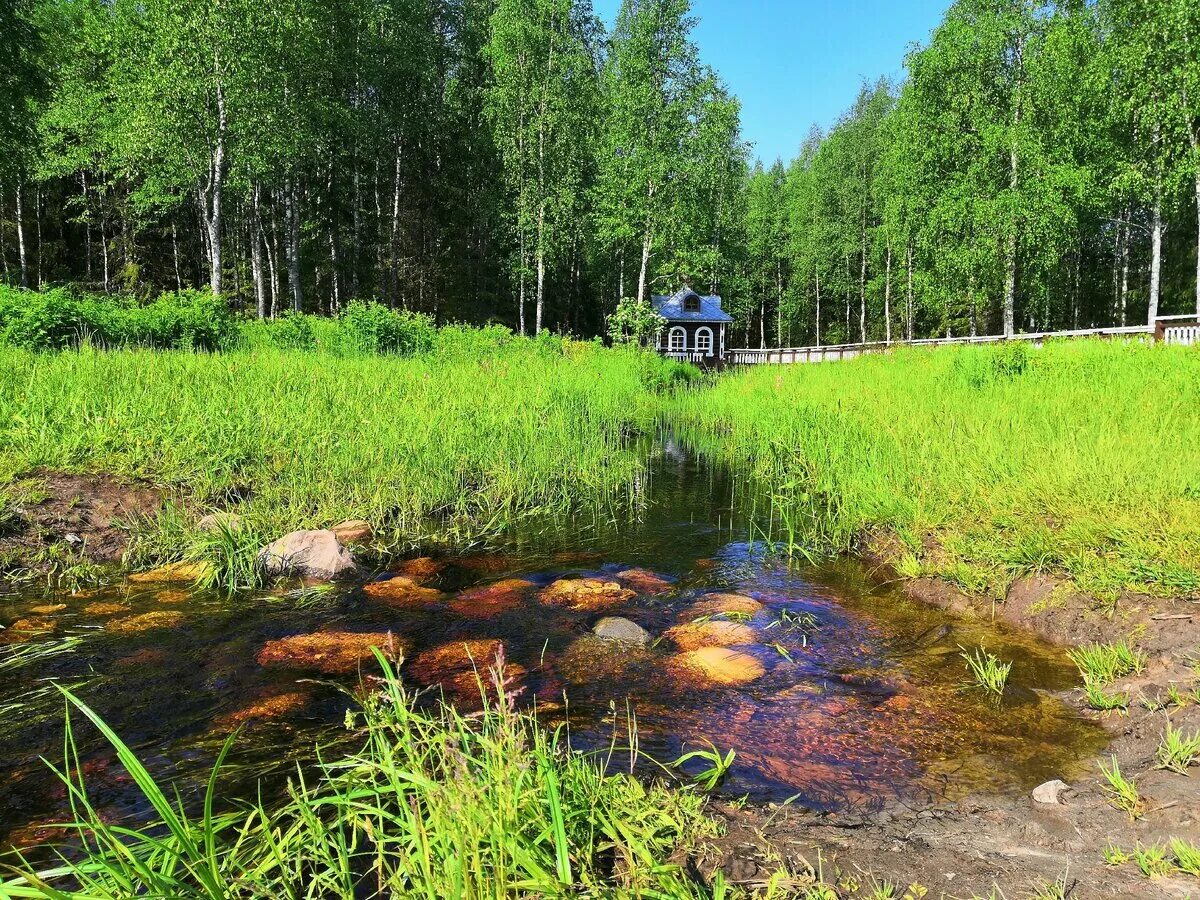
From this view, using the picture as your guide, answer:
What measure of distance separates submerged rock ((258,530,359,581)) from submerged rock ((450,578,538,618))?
1138 millimetres

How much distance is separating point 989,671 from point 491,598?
3.46 meters

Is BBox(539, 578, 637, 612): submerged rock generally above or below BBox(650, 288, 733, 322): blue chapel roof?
below

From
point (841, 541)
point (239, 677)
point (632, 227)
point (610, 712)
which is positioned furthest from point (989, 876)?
point (632, 227)

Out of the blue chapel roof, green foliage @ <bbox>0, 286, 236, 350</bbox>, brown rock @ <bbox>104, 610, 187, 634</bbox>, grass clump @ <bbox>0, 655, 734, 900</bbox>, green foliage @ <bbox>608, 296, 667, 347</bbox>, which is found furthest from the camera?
the blue chapel roof

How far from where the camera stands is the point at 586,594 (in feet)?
17.5

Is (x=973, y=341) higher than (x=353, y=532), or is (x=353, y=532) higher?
(x=973, y=341)

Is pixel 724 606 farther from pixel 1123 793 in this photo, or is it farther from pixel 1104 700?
pixel 1123 793

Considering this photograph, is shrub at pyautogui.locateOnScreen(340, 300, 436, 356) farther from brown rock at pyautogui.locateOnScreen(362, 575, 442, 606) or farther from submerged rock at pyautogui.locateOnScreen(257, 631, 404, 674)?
submerged rock at pyautogui.locateOnScreen(257, 631, 404, 674)

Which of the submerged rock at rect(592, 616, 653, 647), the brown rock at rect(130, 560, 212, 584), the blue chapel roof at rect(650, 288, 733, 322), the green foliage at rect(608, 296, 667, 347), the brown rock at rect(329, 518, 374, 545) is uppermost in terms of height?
the blue chapel roof at rect(650, 288, 733, 322)

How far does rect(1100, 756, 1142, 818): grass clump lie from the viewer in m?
2.51

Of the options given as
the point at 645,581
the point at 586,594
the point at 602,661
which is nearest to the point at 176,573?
the point at 586,594

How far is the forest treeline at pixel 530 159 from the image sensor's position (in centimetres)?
2355

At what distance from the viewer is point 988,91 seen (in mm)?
29125

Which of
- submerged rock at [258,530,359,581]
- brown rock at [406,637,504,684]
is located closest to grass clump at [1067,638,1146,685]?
brown rock at [406,637,504,684]
